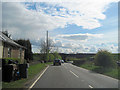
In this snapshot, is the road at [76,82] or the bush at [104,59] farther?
the bush at [104,59]

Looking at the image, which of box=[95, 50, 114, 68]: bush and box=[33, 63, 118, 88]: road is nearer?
box=[33, 63, 118, 88]: road

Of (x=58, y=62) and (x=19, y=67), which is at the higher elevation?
(x=19, y=67)

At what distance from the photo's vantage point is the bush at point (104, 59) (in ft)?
80.3

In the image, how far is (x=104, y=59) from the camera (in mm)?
24828

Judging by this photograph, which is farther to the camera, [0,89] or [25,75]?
[25,75]

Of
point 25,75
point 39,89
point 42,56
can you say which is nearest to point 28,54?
point 42,56

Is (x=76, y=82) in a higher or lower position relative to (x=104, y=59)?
lower

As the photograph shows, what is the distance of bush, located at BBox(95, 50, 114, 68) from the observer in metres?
24.5

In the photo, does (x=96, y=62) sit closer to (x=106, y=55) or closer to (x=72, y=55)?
(x=106, y=55)

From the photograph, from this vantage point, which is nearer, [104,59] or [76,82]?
[76,82]

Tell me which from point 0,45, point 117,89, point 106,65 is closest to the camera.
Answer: point 117,89

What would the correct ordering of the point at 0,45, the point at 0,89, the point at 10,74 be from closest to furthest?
the point at 0,89 < the point at 10,74 < the point at 0,45

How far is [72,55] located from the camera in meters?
118

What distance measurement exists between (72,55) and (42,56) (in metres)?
50.7
